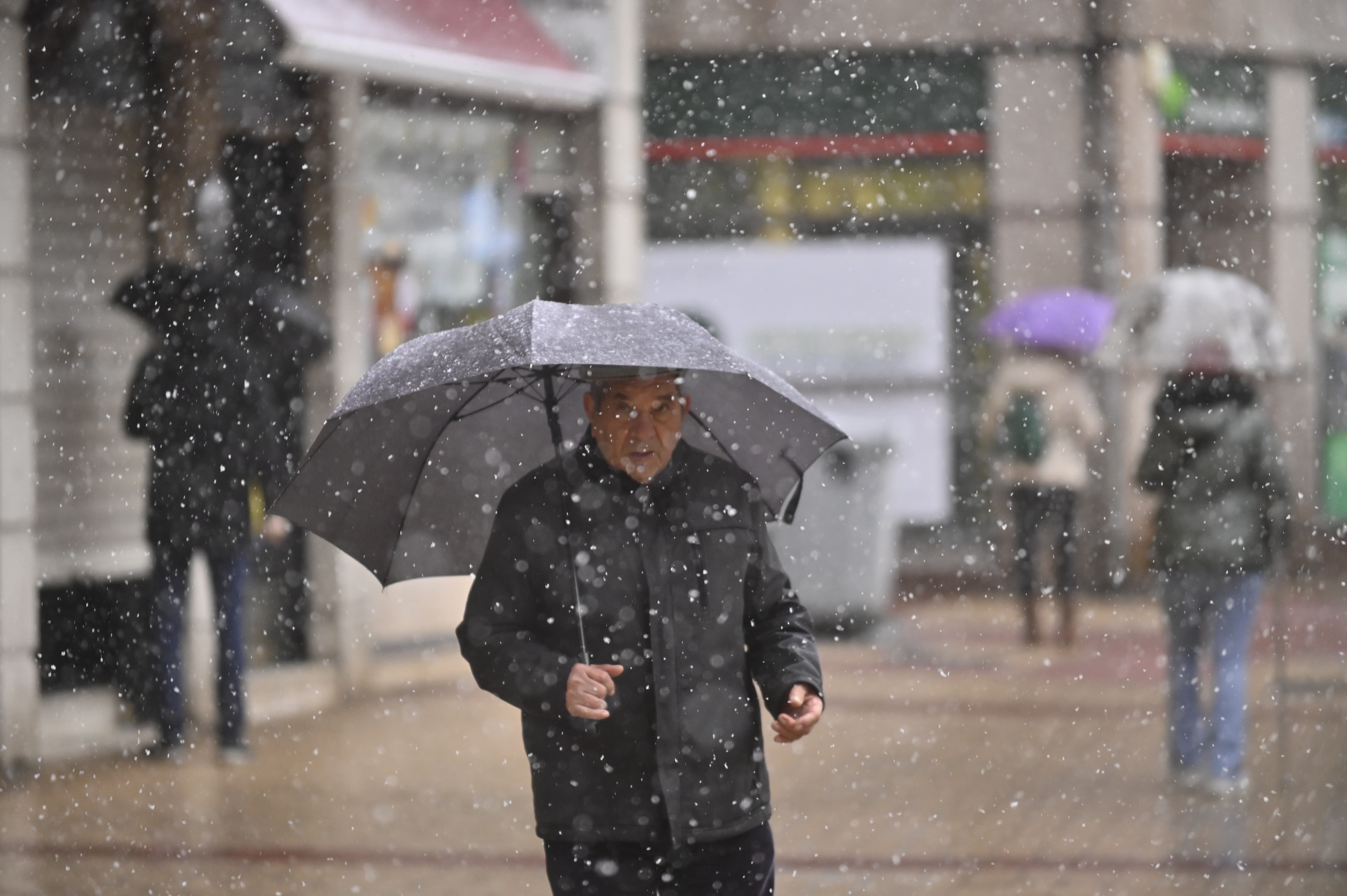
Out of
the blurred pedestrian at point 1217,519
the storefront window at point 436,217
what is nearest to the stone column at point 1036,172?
the storefront window at point 436,217

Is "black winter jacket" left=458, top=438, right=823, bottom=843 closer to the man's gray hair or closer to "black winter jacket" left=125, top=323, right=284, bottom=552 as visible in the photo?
the man's gray hair

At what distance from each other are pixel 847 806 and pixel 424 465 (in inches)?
148

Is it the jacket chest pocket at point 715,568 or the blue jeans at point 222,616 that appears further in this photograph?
the blue jeans at point 222,616

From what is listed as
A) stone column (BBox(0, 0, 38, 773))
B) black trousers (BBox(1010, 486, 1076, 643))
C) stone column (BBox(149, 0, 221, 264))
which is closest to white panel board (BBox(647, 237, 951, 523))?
black trousers (BBox(1010, 486, 1076, 643))

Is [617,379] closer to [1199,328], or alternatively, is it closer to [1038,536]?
[1199,328]

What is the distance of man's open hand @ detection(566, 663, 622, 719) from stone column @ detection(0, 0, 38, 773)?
16.6 feet

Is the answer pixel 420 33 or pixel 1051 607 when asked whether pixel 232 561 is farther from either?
pixel 1051 607

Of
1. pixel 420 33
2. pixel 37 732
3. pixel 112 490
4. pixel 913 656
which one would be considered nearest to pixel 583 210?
pixel 420 33

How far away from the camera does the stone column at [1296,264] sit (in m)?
15.8

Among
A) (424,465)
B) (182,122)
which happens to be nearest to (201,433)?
(182,122)

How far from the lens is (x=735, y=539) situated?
3.13 m

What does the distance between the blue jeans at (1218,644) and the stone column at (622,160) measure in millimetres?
5227

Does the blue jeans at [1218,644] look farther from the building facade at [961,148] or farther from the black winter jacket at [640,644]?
the building facade at [961,148]

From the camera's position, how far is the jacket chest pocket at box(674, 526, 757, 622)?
Answer: 3.09 meters
